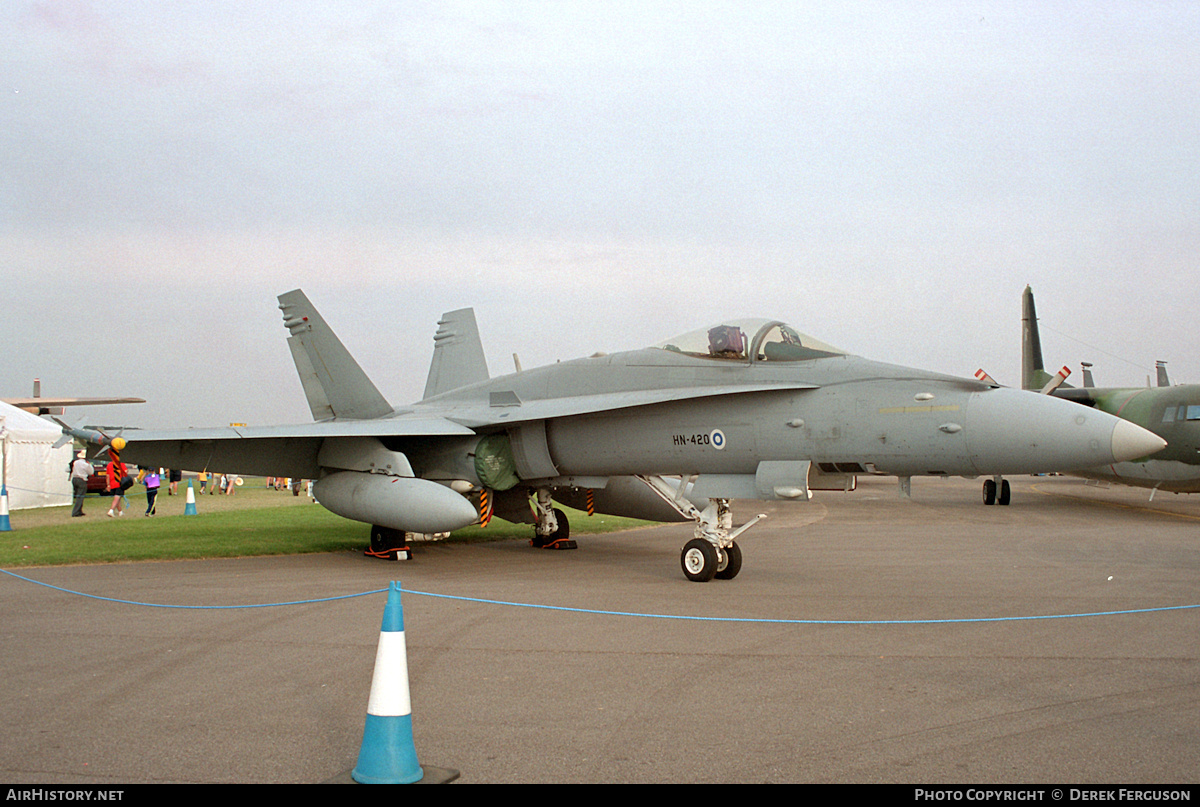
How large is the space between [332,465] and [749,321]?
5.98m

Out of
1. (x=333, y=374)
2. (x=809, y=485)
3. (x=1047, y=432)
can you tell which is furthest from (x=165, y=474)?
(x=1047, y=432)

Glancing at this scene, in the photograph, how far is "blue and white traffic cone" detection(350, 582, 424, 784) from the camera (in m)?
3.30

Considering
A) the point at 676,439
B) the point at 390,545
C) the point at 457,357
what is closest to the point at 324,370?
the point at 457,357

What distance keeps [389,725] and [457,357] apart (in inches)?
534

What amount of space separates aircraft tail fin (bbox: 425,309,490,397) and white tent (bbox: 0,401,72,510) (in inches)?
483

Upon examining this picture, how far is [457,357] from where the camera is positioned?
16594 mm

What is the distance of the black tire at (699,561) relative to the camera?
903cm

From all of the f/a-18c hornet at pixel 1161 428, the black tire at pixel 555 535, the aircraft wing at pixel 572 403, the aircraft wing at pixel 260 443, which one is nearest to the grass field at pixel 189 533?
the aircraft wing at pixel 260 443

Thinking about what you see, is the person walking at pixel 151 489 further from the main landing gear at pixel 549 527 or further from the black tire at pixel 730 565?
the black tire at pixel 730 565

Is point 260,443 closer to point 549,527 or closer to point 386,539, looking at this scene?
point 386,539

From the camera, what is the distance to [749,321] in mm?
9492

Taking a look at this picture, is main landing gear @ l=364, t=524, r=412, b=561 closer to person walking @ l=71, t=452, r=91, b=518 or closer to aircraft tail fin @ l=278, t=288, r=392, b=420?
aircraft tail fin @ l=278, t=288, r=392, b=420

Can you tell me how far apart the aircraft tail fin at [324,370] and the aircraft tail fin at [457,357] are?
109 inches

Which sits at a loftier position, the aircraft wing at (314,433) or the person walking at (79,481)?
the aircraft wing at (314,433)
